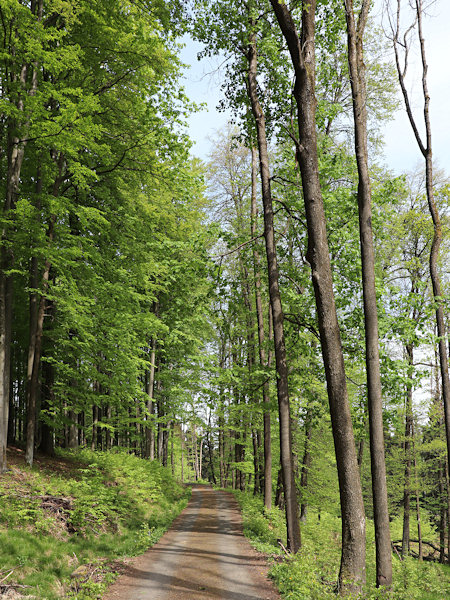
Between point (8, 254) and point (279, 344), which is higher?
point (8, 254)

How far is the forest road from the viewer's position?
7512 millimetres

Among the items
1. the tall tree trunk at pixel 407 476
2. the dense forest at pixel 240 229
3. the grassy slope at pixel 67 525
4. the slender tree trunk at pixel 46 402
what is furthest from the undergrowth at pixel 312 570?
the slender tree trunk at pixel 46 402

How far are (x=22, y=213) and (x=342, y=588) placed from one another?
10.0 meters

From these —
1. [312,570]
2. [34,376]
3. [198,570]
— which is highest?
[34,376]

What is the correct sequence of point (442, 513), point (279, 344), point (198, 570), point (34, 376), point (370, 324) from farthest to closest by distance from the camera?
1. point (442, 513)
2. point (34, 376)
3. point (279, 344)
4. point (198, 570)
5. point (370, 324)

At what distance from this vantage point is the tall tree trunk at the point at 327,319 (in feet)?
21.0

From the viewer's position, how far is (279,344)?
10.8 meters

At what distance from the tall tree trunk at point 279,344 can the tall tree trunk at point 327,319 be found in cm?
389

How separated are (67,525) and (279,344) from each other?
6.76 metres

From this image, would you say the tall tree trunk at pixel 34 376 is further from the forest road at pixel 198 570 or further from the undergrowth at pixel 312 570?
the undergrowth at pixel 312 570

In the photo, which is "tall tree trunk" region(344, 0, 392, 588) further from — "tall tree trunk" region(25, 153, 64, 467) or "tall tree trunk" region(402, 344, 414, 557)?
"tall tree trunk" region(402, 344, 414, 557)

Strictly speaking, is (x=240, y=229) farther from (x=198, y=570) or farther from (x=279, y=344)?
(x=198, y=570)

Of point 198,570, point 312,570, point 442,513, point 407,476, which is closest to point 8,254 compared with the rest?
point 198,570

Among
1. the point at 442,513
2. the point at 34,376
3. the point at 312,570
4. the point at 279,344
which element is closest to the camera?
the point at 312,570
